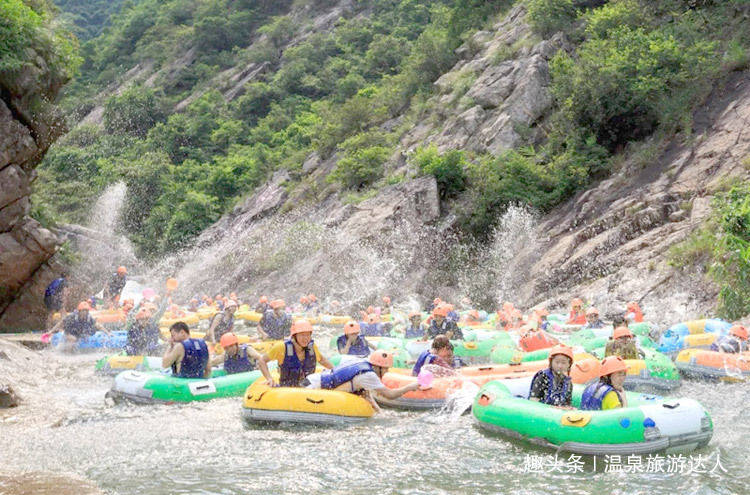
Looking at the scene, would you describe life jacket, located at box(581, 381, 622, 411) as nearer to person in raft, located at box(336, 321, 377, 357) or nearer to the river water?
the river water

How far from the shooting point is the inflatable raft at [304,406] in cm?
821

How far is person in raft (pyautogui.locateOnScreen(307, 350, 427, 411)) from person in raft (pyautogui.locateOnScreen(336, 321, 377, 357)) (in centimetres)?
234

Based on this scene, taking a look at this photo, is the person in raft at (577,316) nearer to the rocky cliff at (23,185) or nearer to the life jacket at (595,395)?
the life jacket at (595,395)

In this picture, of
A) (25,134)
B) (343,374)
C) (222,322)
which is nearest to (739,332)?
(343,374)

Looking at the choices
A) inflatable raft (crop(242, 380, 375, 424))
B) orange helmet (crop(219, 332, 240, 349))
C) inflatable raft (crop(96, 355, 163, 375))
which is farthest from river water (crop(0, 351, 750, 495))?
inflatable raft (crop(96, 355, 163, 375))

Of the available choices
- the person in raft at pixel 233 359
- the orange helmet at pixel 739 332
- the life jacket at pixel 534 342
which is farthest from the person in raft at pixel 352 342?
the orange helmet at pixel 739 332

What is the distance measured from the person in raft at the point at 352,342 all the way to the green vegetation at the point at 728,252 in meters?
7.41

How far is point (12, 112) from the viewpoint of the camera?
1536 cm

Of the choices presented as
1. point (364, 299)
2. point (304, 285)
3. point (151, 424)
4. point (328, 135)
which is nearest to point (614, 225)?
point (364, 299)

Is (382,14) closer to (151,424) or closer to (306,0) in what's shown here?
(306,0)

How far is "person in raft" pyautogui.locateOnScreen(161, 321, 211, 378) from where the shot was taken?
9648 mm

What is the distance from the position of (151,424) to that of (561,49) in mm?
21651

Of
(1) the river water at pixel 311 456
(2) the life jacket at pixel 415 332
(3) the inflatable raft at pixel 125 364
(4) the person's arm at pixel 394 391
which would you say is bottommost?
(1) the river water at pixel 311 456

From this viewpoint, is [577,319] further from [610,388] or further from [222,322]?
[610,388]
